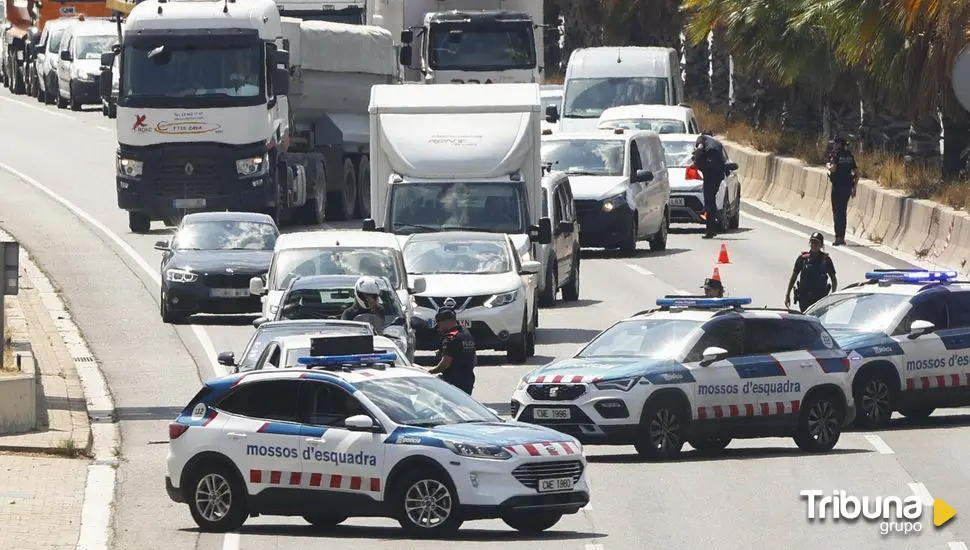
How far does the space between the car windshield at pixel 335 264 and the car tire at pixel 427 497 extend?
992 centimetres

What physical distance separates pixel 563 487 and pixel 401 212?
47.7 feet

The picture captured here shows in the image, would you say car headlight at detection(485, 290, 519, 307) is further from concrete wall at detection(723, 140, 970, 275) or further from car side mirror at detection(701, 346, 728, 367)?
concrete wall at detection(723, 140, 970, 275)

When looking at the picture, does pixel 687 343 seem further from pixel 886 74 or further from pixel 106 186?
pixel 106 186

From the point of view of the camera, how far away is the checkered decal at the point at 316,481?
1609 cm

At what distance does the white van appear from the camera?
153 feet

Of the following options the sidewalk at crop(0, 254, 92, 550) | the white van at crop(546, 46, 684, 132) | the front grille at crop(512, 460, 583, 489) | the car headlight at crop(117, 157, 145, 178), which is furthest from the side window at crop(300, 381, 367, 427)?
the white van at crop(546, 46, 684, 132)

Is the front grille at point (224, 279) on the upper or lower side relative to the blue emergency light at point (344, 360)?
lower

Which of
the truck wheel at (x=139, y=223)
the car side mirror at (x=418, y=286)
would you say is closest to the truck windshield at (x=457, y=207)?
the car side mirror at (x=418, y=286)

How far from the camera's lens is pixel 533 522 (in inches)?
648

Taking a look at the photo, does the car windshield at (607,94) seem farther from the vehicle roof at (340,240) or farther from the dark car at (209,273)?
the vehicle roof at (340,240)

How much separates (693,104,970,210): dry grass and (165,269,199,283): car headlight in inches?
514

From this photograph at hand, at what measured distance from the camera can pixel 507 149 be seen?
30609 millimetres

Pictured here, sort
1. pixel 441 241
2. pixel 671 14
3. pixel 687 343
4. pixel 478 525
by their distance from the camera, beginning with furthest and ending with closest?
pixel 671 14 → pixel 441 241 → pixel 687 343 → pixel 478 525

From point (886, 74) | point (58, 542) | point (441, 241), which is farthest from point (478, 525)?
point (886, 74)
